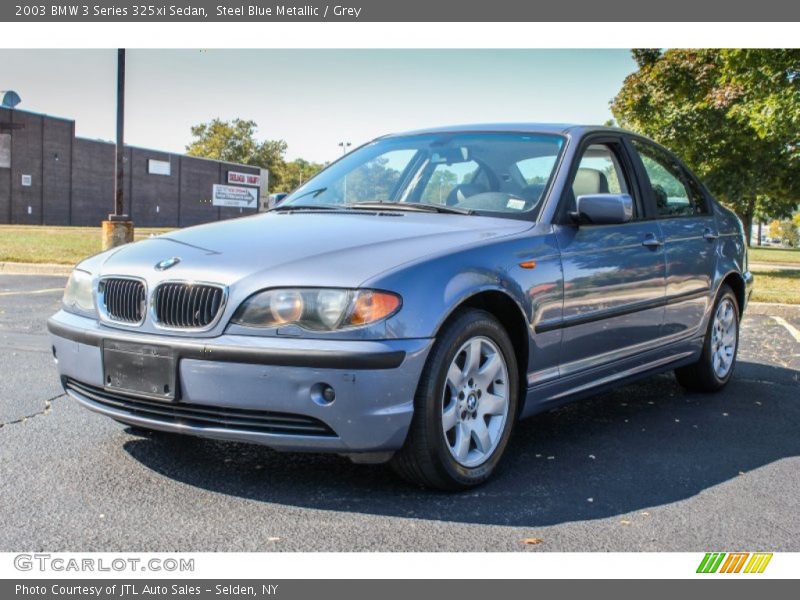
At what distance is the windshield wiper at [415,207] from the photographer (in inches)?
177

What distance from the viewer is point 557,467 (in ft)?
13.7

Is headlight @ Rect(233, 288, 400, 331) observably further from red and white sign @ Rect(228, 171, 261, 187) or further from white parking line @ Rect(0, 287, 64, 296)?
red and white sign @ Rect(228, 171, 261, 187)

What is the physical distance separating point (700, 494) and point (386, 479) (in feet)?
4.50

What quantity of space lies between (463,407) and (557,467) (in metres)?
0.72

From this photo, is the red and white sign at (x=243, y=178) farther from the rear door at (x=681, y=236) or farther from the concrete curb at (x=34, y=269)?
the rear door at (x=681, y=236)

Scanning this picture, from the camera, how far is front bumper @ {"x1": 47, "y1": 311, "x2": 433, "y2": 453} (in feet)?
10.8

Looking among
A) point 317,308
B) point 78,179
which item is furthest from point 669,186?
point 78,179

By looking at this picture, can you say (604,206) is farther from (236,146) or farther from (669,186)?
(236,146)

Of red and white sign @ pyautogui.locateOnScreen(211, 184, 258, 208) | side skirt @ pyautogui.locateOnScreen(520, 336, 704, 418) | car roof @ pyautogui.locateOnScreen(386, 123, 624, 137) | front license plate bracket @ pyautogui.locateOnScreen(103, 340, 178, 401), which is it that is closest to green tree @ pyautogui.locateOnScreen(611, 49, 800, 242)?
side skirt @ pyautogui.locateOnScreen(520, 336, 704, 418)

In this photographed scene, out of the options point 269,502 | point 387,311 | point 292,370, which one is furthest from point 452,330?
point 269,502

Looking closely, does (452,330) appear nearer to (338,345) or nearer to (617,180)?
(338,345)

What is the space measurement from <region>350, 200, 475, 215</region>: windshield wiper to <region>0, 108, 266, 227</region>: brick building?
50.0m

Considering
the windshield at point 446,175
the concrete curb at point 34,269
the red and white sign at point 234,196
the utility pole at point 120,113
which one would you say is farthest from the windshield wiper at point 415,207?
the red and white sign at point 234,196

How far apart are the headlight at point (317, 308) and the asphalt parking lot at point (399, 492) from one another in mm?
747
